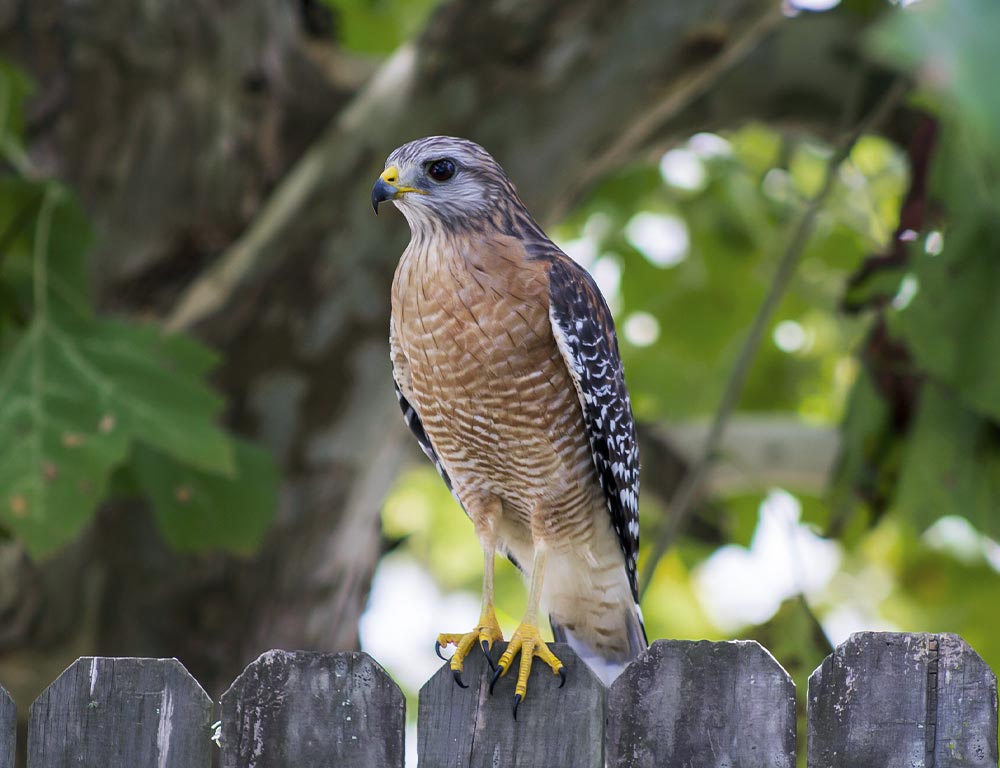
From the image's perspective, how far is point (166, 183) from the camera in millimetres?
4258

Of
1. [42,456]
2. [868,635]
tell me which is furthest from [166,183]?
[868,635]

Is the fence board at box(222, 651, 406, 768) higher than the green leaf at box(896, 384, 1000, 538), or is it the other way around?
the green leaf at box(896, 384, 1000, 538)

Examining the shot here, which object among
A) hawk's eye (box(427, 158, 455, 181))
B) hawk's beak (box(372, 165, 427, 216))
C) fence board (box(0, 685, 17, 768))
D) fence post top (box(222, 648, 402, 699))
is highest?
hawk's eye (box(427, 158, 455, 181))

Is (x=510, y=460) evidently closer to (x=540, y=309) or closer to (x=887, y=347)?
(x=540, y=309)

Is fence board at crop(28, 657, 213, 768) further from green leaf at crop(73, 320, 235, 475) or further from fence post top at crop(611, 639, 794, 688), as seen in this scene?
green leaf at crop(73, 320, 235, 475)

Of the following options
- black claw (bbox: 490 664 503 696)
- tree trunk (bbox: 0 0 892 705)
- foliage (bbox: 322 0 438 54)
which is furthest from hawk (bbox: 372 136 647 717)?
foliage (bbox: 322 0 438 54)

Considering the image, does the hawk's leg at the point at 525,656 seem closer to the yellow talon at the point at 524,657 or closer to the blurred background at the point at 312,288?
the yellow talon at the point at 524,657

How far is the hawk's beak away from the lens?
2.52 m

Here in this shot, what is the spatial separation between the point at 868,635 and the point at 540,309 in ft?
3.12

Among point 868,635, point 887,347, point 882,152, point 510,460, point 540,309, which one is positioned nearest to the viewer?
point 868,635

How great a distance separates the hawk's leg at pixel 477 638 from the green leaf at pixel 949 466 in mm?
1541

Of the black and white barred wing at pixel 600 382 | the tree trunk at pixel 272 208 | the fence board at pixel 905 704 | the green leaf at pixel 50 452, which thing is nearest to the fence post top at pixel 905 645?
the fence board at pixel 905 704

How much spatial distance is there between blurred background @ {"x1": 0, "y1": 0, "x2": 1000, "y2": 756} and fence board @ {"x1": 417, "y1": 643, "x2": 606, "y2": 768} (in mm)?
1015

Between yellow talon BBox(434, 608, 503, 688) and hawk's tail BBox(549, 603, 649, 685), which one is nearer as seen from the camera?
yellow talon BBox(434, 608, 503, 688)
